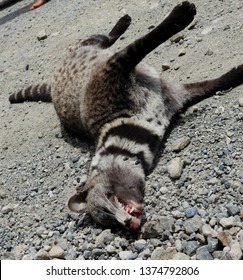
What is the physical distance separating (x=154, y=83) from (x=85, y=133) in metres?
0.82

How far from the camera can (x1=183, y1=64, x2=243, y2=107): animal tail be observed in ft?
16.1

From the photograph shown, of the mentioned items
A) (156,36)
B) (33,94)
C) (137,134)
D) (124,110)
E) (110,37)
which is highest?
(156,36)

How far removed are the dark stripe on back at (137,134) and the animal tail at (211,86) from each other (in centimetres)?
58

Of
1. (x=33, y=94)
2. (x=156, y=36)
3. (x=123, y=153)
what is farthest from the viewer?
(x=33, y=94)

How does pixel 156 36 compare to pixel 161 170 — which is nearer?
pixel 161 170

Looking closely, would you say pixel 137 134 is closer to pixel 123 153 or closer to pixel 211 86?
pixel 123 153

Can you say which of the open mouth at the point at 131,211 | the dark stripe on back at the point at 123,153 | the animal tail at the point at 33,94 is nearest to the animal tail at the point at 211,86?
the dark stripe on back at the point at 123,153

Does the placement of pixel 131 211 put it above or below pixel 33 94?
above

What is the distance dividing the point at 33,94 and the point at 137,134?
89.4 inches

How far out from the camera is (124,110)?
4.85 meters

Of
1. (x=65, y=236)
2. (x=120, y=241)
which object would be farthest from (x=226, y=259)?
(x=65, y=236)

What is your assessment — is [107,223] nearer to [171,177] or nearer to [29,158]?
[171,177]

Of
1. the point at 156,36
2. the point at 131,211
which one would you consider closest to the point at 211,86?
the point at 156,36

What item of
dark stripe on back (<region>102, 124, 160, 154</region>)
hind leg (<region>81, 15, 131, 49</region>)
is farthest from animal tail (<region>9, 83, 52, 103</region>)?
dark stripe on back (<region>102, 124, 160, 154</region>)
